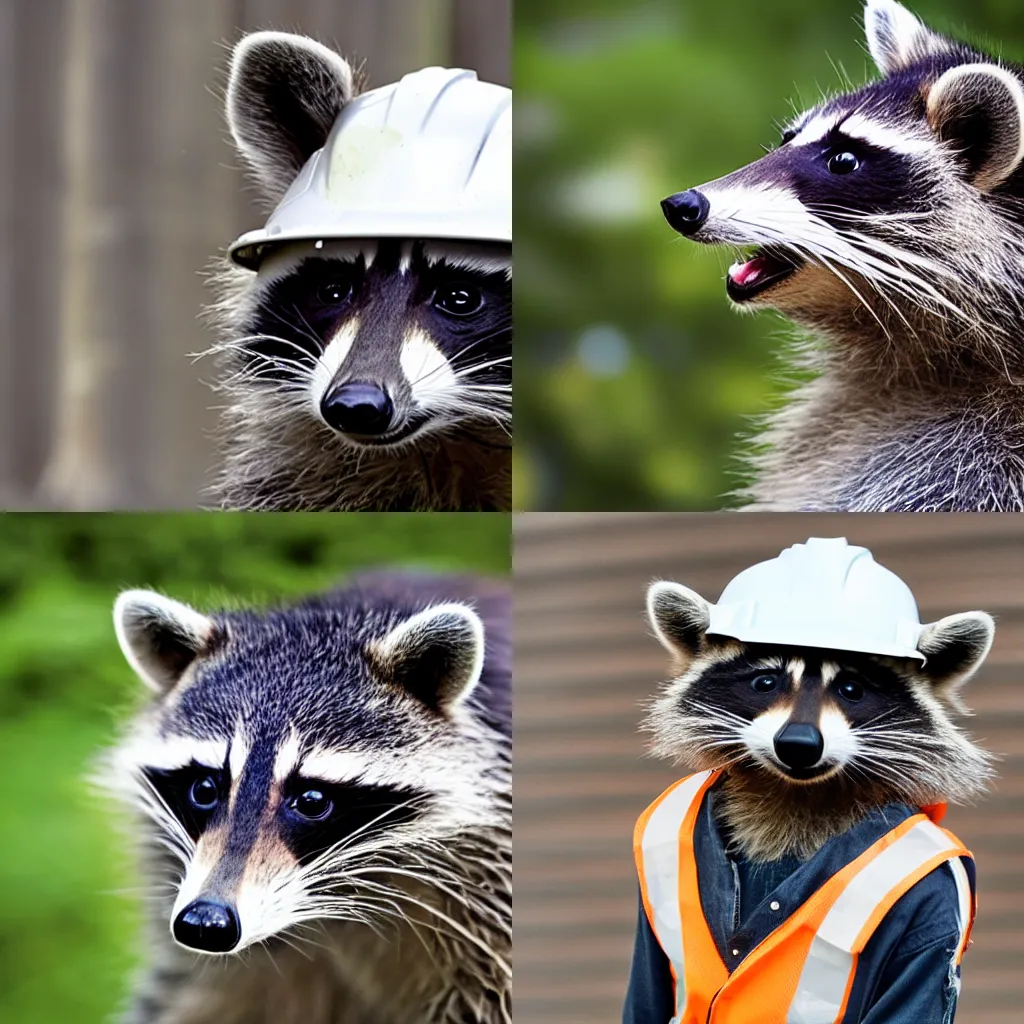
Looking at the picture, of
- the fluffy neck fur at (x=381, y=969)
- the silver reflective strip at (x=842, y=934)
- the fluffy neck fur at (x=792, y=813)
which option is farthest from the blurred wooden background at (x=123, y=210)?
the silver reflective strip at (x=842, y=934)

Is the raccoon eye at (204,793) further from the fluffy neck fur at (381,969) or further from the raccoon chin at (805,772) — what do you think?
the raccoon chin at (805,772)

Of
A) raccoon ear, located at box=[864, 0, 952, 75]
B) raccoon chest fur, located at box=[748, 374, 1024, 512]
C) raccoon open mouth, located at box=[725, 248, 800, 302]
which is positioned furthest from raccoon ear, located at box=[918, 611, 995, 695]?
raccoon ear, located at box=[864, 0, 952, 75]

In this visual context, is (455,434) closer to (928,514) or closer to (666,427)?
(666,427)

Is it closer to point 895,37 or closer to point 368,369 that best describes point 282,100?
point 368,369

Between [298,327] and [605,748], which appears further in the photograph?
[605,748]

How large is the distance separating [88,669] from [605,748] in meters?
0.69

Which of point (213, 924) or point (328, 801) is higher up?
point (328, 801)

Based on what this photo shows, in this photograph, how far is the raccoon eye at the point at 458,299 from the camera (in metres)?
1.61

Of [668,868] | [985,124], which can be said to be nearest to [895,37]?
[985,124]

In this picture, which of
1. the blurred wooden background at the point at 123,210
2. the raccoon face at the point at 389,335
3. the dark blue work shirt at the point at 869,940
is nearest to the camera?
the dark blue work shirt at the point at 869,940

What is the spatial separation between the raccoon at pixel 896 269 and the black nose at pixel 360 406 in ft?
1.39

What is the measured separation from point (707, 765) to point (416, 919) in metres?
0.41

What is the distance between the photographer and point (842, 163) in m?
1.57

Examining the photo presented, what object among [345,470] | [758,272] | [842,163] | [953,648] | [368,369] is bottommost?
[953,648]
